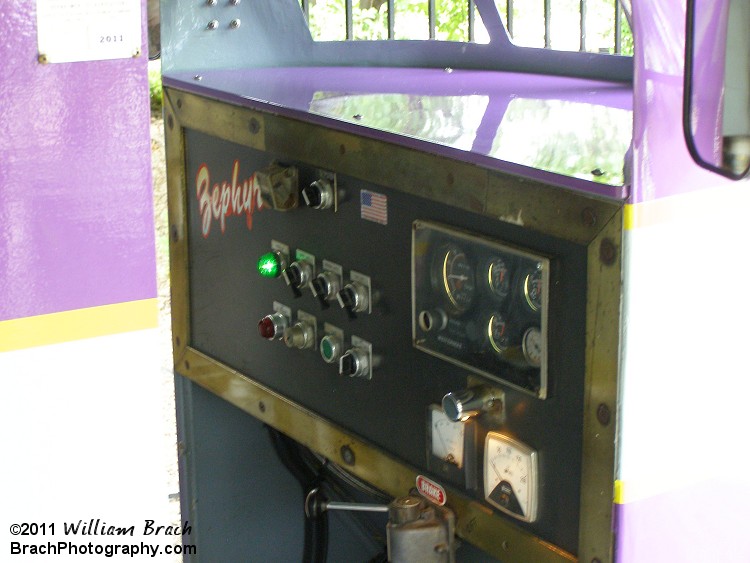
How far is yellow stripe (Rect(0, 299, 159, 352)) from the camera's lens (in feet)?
5.59

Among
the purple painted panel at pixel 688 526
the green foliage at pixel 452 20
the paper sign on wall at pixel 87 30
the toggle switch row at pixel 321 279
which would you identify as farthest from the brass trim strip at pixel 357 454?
the green foliage at pixel 452 20

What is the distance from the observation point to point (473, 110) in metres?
1.93

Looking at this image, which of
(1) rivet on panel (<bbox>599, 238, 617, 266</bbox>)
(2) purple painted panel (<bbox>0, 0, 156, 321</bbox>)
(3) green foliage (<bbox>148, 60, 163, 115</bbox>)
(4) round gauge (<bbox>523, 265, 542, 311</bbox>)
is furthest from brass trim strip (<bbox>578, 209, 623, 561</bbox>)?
(3) green foliage (<bbox>148, 60, 163, 115</bbox>)

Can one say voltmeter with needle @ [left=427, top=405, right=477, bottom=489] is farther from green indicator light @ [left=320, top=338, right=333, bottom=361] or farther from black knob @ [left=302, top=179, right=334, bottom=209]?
black knob @ [left=302, top=179, right=334, bottom=209]

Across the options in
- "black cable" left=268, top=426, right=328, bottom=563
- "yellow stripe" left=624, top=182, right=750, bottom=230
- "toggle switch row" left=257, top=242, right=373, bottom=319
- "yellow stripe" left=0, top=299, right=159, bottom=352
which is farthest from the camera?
"black cable" left=268, top=426, right=328, bottom=563

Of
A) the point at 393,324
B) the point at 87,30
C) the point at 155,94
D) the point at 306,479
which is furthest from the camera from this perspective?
the point at 155,94

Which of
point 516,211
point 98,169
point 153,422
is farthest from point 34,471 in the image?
point 516,211

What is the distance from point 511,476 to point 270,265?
67 cm

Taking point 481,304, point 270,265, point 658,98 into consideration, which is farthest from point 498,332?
point 270,265

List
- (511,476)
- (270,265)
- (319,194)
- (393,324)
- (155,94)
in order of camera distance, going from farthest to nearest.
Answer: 1. (155,94)
2. (270,265)
3. (319,194)
4. (393,324)
5. (511,476)

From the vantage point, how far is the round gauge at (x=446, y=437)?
5.43 ft

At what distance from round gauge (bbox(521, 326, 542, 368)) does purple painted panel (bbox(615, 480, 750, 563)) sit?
219 mm

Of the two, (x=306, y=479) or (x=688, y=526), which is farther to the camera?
(x=306, y=479)

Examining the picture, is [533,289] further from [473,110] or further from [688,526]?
[473,110]
